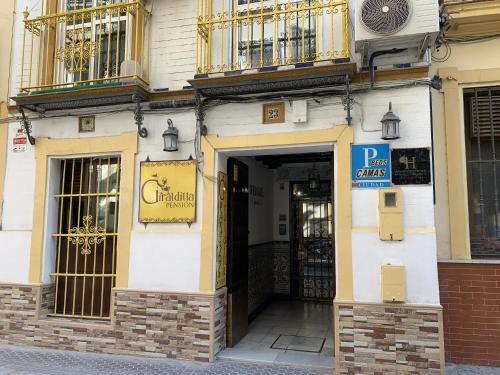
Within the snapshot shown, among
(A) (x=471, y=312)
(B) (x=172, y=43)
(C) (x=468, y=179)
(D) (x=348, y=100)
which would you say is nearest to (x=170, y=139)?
(B) (x=172, y=43)

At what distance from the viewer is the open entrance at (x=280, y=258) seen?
6.12 meters

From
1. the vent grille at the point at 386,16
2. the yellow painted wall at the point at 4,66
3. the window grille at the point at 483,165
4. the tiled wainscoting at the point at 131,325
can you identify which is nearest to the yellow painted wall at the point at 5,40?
the yellow painted wall at the point at 4,66

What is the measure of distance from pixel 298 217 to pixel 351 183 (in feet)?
14.5

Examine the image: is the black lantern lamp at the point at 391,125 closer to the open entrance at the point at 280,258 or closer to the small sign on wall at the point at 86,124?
the open entrance at the point at 280,258

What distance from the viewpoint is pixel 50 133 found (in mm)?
6469

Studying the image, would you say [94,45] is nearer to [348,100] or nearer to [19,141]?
[19,141]

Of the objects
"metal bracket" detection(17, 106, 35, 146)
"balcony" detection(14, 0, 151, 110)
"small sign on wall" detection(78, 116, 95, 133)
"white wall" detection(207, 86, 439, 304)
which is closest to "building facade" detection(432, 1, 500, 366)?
"white wall" detection(207, 86, 439, 304)

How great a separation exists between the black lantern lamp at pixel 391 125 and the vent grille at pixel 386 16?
3.17ft

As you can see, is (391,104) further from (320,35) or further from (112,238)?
(112,238)

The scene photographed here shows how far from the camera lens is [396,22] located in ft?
15.7

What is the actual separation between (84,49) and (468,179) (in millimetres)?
5984

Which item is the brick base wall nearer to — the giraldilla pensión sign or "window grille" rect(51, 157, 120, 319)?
the giraldilla pensión sign

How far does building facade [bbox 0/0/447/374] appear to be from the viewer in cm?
495

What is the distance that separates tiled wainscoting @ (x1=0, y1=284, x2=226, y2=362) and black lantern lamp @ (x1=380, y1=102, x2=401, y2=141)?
3.07 m
